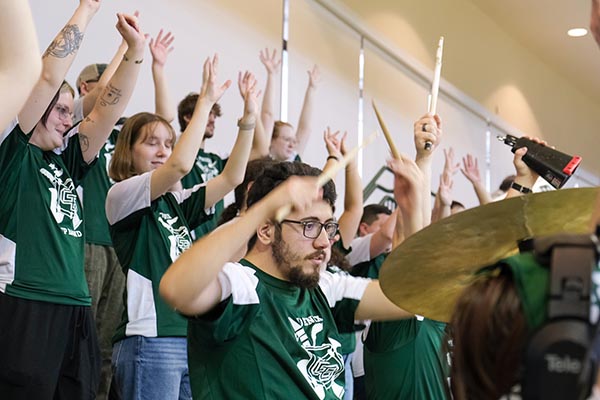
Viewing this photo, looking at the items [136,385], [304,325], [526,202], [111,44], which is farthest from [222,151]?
[526,202]

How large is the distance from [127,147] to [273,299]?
Result: 1.30m

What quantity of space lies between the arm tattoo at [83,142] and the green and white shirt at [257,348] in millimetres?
1030

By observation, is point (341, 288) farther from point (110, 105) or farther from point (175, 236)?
point (110, 105)

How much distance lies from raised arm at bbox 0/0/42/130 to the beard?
1063 millimetres

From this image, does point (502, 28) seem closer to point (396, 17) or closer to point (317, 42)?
point (396, 17)

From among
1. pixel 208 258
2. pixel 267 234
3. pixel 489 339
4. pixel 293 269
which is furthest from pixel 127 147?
pixel 489 339

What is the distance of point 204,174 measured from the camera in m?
3.86

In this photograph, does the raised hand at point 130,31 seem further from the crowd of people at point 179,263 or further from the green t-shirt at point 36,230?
the green t-shirt at point 36,230

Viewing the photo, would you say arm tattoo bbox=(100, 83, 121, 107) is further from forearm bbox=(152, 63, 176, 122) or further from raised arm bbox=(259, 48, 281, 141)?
raised arm bbox=(259, 48, 281, 141)

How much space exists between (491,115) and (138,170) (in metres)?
5.65

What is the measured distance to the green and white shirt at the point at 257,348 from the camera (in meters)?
1.91

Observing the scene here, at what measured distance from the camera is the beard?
2.12 metres

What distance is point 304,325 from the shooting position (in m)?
2.08

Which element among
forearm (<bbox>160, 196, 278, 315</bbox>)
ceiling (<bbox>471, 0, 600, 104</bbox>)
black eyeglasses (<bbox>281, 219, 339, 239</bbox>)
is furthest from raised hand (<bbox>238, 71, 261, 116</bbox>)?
ceiling (<bbox>471, 0, 600, 104</bbox>)
